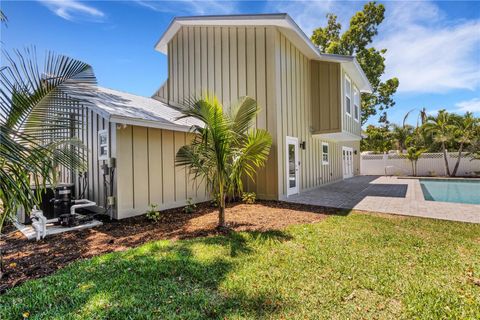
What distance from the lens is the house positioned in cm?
655

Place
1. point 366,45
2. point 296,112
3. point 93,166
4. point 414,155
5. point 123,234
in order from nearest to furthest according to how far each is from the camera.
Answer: point 123,234, point 93,166, point 296,112, point 414,155, point 366,45

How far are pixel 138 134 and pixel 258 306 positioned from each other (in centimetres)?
562

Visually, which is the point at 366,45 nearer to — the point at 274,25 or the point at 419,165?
the point at 419,165

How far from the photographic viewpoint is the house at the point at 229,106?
655cm

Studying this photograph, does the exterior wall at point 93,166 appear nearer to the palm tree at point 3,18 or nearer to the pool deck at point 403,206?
the palm tree at point 3,18

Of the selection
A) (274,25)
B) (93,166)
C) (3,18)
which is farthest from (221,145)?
(274,25)

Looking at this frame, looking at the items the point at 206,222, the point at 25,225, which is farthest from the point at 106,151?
the point at 206,222

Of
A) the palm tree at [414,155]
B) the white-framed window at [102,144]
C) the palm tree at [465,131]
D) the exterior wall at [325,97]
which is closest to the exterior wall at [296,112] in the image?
the exterior wall at [325,97]

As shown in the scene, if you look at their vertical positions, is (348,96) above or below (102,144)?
above

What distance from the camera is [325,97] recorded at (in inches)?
432

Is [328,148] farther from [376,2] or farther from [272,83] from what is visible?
[376,2]

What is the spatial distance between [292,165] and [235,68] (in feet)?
14.7

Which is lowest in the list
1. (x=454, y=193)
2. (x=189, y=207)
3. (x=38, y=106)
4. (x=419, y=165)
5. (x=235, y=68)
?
(x=454, y=193)

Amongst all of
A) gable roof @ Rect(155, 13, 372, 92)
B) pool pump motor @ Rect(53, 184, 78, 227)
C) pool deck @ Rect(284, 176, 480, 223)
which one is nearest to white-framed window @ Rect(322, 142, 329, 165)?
gable roof @ Rect(155, 13, 372, 92)
